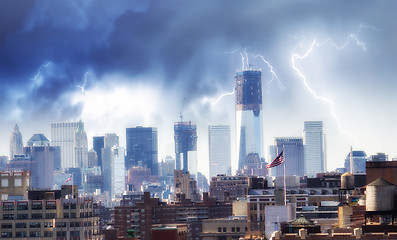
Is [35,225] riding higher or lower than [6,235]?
higher

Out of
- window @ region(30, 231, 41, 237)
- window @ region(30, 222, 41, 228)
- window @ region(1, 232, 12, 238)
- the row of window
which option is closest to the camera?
window @ region(1, 232, 12, 238)

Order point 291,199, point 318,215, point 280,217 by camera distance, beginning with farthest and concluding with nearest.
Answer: point 291,199 < point 318,215 < point 280,217

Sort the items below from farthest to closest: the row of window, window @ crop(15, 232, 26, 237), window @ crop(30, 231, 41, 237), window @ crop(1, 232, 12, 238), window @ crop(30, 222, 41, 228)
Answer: window @ crop(30, 222, 41, 228) < window @ crop(15, 232, 26, 237) < window @ crop(30, 231, 41, 237) < the row of window < window @ crop(1, 232, 12, 238)

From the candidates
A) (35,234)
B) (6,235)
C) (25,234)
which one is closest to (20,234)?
(25,234)

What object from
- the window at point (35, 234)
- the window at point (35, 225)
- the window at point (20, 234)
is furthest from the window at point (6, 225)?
the window at point (35, 234)

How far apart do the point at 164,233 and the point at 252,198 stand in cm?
8185

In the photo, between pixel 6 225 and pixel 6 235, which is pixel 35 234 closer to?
pixel 6 235

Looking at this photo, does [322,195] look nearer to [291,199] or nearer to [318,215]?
[291,199]

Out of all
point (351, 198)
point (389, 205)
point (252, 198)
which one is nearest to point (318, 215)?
point (351, 198)

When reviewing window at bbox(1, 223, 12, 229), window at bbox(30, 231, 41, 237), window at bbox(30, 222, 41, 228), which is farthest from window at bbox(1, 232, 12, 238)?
window at bbox(30, 222, 41, 228)

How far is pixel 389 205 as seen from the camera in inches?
3445

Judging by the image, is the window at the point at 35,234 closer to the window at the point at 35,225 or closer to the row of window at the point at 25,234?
the row of window at the point at 25,234

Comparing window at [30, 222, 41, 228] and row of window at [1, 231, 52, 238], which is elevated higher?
window at [30, 222, 41, 228]

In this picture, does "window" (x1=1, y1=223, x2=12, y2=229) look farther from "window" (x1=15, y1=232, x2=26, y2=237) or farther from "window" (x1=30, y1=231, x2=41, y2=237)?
"window" (x1=30, y1=231, x2=41, y2=237)
